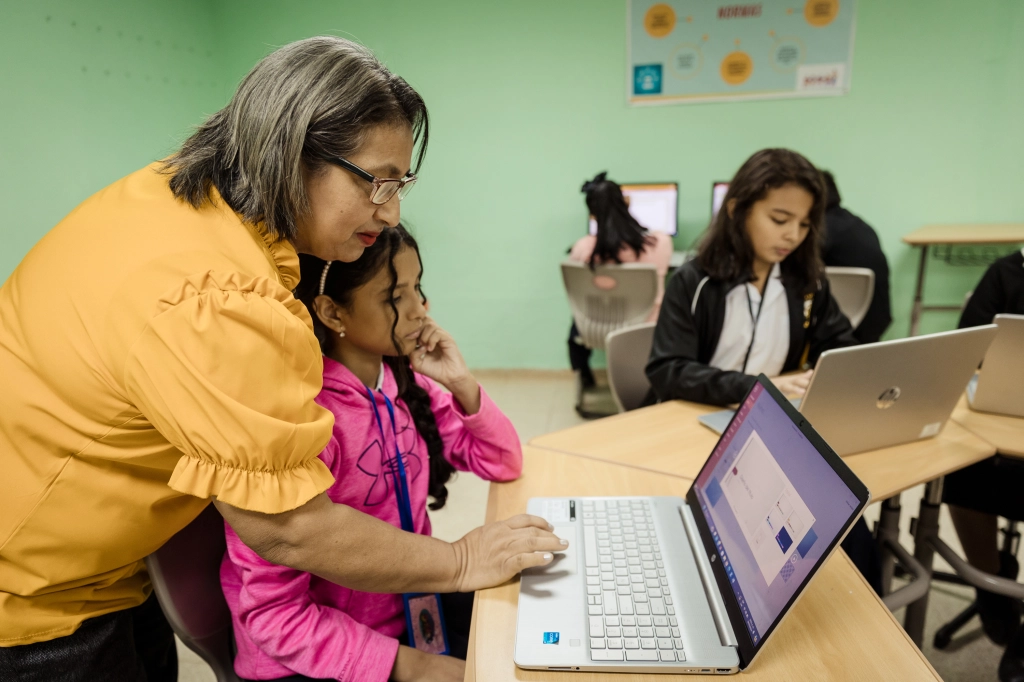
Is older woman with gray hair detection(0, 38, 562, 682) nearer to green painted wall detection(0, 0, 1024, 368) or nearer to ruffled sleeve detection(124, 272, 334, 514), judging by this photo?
ruffled sleeve detection(124, 272, 334, 514)

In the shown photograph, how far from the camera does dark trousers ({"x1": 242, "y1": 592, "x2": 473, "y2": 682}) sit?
1122mm

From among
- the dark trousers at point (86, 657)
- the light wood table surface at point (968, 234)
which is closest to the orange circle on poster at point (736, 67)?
the light wood table surface at point (968, 234)

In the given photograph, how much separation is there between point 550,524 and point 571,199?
3.14 meters

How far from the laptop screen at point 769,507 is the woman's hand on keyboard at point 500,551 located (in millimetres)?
247

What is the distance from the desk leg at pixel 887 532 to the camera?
1.53 metres

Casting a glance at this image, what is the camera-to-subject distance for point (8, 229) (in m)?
2.40

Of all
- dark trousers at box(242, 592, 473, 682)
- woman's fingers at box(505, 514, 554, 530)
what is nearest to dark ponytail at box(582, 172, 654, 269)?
dark trousers at box(242, 592, 473, 682)

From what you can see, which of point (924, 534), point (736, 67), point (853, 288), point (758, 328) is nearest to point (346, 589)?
point (758, 328)

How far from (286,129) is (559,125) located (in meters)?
3.29

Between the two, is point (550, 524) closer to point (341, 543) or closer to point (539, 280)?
point (341, 543)

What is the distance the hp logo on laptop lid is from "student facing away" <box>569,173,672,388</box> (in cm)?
178

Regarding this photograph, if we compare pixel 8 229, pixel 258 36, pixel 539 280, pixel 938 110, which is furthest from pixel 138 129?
pixel 938 110

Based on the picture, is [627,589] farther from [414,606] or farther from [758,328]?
[758,328]

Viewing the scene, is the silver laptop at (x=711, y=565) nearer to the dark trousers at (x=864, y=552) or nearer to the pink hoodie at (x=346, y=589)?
the pink hoodie at (x=346, y=589)
